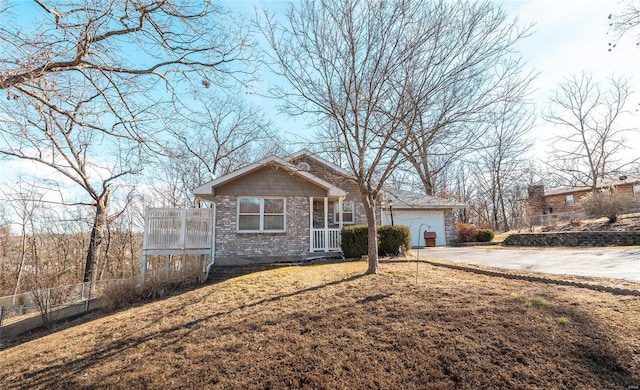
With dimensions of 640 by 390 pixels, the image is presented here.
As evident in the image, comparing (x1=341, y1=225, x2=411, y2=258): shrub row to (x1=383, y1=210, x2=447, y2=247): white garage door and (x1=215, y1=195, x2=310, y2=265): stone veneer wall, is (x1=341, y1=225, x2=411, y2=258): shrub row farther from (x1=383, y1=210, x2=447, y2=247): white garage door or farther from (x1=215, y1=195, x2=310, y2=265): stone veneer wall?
(x1=383, y1=210, x2=447, y2=247): white garage door

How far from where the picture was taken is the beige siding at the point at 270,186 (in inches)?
477

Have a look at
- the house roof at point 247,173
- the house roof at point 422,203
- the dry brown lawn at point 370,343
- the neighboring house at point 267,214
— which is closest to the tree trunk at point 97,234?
the neighboring house at point 267,214

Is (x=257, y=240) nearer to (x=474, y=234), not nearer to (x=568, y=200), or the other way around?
(x=474, y=234)

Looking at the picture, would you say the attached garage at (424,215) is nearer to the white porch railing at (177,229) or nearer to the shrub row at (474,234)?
the shrub row at (474,234)

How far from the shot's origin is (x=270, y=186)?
12.4 meters

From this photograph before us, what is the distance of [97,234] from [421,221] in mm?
18555

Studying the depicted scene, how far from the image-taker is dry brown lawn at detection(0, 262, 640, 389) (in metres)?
3.44

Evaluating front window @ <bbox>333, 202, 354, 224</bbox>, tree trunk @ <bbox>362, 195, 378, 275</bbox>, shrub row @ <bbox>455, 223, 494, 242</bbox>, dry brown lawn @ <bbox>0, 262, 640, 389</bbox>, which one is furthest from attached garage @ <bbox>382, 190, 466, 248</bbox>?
dry brown lawn @ <bbox>0, 262, 640, 389</bbox>

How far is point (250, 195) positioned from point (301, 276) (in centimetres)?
492

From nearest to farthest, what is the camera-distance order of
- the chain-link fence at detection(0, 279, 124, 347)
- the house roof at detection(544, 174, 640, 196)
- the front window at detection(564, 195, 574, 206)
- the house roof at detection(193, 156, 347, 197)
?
the chain-link fence at detection(0, 279, 124, 347)
the house roof at detection(193, 156, 347, 197)
the house roof at detection(544, 174, 640, 196)
the front window at detection(564, 195, 574, 206)

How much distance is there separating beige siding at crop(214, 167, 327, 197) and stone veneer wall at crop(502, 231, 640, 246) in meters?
11.3

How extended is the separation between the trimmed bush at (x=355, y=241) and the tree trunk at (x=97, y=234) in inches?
557

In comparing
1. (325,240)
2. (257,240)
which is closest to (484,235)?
(325,240)

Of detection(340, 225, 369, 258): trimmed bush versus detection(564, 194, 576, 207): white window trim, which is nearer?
detection(340, 225, 369, 258): trimmed bush
